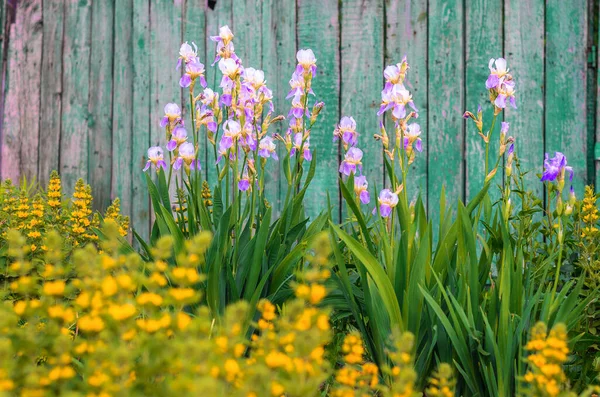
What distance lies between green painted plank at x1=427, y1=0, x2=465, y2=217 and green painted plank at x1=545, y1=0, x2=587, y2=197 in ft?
1.27

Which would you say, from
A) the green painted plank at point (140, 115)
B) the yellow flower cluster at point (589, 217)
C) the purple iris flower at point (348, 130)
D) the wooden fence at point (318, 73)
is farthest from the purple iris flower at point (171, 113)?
the yellow flower cluster at point (589, 217)

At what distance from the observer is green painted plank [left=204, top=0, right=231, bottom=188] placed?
11.5 ft

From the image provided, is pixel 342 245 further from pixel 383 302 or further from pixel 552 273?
pixel 552 273

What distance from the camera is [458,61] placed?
10.6ft

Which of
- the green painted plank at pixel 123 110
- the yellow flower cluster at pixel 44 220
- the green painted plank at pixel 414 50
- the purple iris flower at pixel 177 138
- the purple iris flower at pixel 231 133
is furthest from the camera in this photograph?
the green painted plank at pixel 123 110

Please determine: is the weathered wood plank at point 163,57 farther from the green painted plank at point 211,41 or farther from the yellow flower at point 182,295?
the yellow flower at point 182,295

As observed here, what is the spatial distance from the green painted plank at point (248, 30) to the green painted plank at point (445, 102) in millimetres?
823

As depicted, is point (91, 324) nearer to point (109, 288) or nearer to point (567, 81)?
point (109, 288)

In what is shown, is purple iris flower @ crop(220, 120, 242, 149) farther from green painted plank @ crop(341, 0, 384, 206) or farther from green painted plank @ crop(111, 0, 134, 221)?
green painted plank @ crop(111, 0, 134, 221)

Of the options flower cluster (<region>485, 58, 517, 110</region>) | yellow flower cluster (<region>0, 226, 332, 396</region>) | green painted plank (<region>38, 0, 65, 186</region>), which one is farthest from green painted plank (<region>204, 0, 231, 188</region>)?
yellow flower cluster (<region>0, 226, 332, 396</region>)

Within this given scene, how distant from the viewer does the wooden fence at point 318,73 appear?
3143 mm

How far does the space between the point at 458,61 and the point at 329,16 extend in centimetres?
64

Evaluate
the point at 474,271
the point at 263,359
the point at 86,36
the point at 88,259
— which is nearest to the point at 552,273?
the point at 474,271

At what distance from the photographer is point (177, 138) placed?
2371 mm
